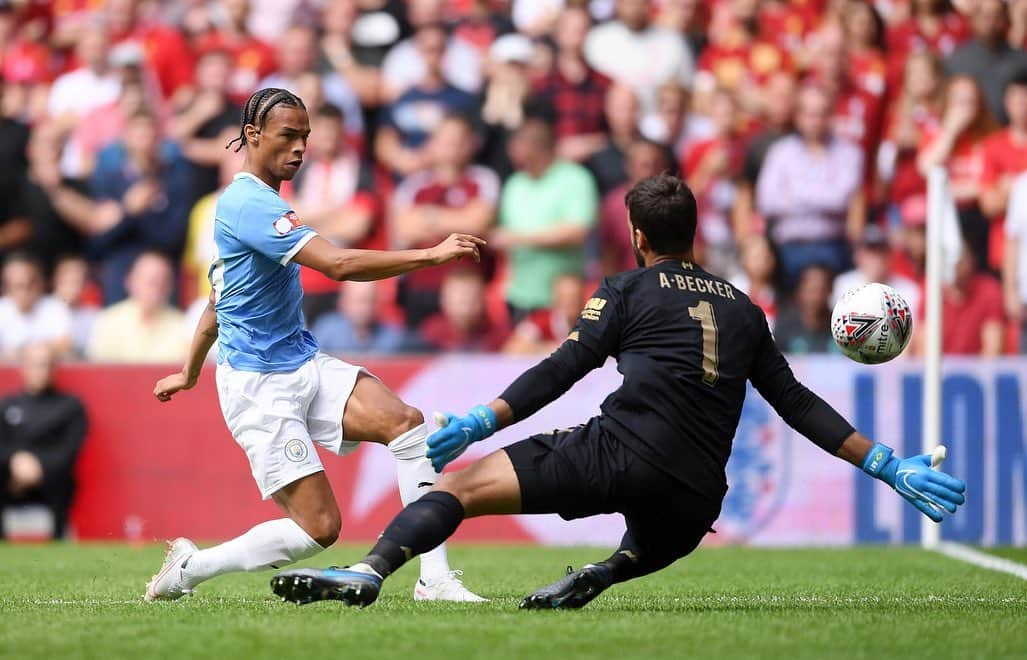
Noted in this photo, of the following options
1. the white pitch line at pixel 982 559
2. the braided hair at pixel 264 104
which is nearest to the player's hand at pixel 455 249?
the braided hair at pixel 264 104

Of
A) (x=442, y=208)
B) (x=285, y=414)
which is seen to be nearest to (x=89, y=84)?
(x=442, y=208)

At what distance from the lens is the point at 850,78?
47.2ft

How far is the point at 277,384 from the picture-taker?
6984mm

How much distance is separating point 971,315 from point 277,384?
7814mm

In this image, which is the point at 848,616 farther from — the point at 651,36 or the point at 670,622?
the point at 651,36

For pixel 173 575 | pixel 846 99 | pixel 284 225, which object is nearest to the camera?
pixel 284 225

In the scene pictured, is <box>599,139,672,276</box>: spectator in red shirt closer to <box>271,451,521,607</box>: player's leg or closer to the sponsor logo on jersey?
the sponsor logo on jersey

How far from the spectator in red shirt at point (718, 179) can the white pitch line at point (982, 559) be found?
325cm

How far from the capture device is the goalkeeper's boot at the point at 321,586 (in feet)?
18.7

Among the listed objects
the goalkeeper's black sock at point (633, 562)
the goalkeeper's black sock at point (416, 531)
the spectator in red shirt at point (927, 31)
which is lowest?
the goalkeeper's black sock at point (633, 562)

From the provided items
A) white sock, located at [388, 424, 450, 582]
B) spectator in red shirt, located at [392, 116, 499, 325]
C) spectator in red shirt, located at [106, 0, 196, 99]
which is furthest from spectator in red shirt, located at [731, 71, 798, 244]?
white sock, located at [388, 424, 450, 582]

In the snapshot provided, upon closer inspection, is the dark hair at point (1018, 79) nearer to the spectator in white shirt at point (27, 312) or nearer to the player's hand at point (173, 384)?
the spectator in white shirt at point (27, 312)

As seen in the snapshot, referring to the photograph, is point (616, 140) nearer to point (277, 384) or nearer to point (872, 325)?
point (872, 325)

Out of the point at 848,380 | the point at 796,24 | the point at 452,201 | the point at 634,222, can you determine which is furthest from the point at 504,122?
the point at 634,222
